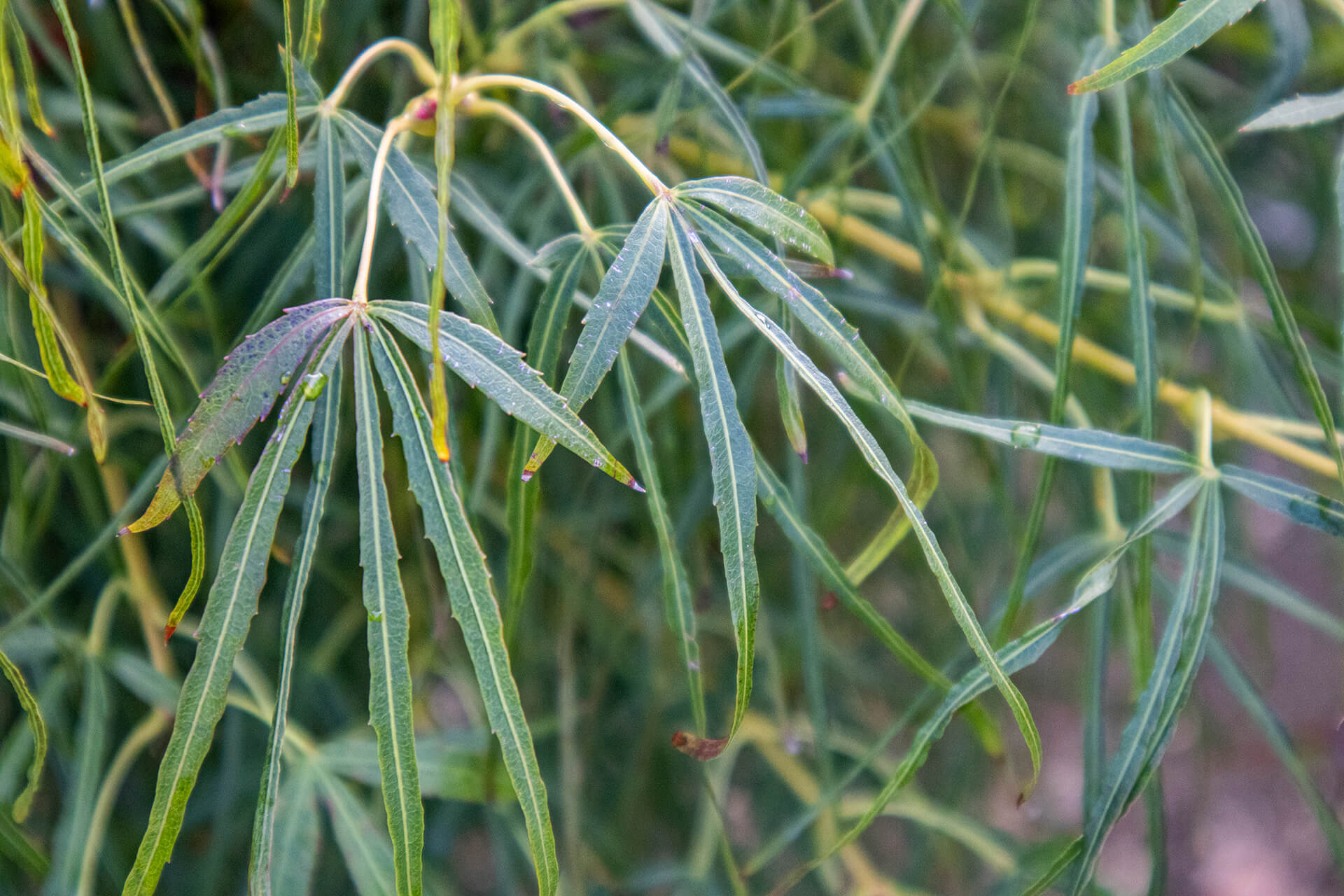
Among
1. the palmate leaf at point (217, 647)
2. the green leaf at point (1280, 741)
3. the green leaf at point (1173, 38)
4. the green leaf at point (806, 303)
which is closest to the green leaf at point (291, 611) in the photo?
the palmate leaf at point (217, 647)

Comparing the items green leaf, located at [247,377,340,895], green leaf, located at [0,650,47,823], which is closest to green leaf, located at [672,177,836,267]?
green leaf, located at [247,377,340,895]

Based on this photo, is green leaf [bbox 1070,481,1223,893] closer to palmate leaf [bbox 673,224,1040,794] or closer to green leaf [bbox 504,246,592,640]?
palmate leaf [bbox 673,224,1040,794]

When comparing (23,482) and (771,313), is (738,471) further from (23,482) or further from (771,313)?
(23,482)

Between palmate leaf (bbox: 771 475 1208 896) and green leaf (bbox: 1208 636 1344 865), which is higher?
palmate leaf (bbox: 771 475 1208 896)

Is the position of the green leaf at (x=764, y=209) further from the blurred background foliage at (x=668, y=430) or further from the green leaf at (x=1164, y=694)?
the green leaf at (x=1164, y=694)

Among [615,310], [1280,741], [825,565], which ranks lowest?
[1280,741]

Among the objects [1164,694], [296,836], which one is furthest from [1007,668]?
[296,836]

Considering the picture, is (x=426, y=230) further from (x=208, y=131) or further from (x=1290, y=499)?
(x=1290, y=499)
